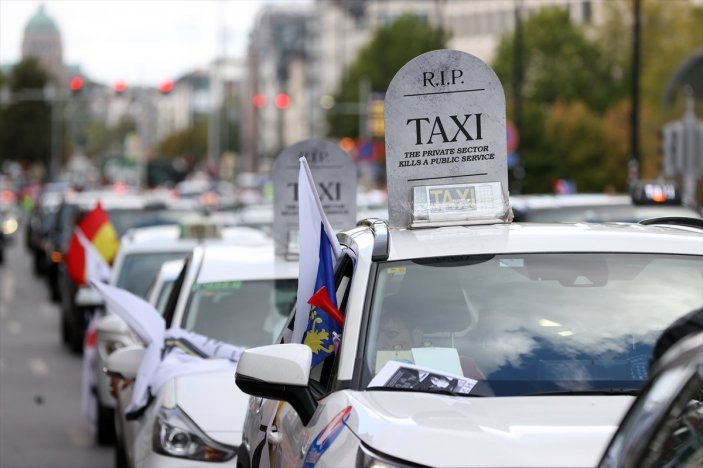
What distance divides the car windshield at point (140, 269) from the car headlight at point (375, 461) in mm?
9298

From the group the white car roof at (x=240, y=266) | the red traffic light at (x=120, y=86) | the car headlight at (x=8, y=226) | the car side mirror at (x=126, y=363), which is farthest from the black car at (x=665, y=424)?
the red traffic light at (x=120, y=86)

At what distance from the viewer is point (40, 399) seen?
15.1 meters

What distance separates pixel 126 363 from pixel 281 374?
3891 millimetres

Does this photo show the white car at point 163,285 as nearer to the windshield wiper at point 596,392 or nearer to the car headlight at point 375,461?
the windshield wiper at point 596,392

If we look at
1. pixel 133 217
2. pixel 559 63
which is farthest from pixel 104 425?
pixel 559 63

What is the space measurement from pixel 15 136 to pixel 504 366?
14751cm

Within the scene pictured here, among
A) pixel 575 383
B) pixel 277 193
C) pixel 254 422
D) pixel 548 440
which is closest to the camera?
pixel 548 440

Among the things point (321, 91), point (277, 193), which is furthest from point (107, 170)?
point (277, 193)

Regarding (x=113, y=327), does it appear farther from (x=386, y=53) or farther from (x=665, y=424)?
(x=386, y=53)

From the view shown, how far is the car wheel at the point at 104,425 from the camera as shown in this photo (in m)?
11.9

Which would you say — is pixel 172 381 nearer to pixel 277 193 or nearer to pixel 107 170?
pixel 277 193

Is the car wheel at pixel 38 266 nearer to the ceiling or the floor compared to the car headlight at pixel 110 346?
nearer to the floor

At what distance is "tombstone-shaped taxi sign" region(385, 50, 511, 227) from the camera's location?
6266 mm

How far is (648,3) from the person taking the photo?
82625mm
